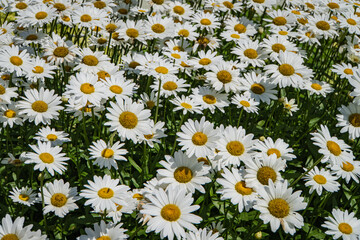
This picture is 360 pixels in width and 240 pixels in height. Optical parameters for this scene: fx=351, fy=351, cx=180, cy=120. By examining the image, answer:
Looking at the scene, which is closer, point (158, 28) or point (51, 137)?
point (51, 137)

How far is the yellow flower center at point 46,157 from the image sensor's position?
3381 millimetres

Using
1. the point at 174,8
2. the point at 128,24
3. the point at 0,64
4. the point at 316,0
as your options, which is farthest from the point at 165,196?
the point at 316,0

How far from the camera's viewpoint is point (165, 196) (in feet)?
9.12

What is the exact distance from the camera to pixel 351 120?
432cm

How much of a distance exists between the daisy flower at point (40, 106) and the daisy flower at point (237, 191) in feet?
6.38

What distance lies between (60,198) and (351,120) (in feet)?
11.4

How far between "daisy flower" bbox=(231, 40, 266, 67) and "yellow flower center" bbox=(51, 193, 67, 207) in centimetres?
304

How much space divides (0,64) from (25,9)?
169 centimetres

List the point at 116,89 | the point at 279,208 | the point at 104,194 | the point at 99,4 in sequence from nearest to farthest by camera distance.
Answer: the point at 279,208, the point at 104,194, the point at 116,89, the point at 99,4

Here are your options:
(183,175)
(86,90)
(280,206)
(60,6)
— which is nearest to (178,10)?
(60,6)

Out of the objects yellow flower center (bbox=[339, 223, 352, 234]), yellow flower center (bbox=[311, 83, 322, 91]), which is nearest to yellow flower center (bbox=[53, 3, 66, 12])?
yellow flower center (bbox=[311, 83, 322, 91])

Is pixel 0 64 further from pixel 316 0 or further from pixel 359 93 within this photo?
pixel 316 0

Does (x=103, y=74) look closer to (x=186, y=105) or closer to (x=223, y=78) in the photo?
(x=186, y=105)

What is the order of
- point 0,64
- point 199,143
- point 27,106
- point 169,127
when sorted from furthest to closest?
point 169,127 → point 0,64 → point 27,106 → point 199,143
